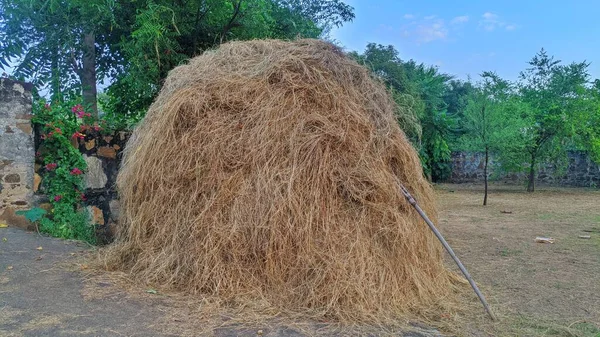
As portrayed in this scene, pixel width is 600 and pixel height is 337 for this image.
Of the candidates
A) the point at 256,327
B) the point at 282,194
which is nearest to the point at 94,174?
the point at 282,194

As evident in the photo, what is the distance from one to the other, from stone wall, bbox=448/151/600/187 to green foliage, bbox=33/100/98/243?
15.8 metres

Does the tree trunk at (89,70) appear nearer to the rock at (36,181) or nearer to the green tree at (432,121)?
the rock at (36,181)

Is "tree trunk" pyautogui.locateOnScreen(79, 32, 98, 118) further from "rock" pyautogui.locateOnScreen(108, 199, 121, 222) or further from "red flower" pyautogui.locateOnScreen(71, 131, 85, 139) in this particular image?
"rock" pyautogui.locateOnScreen(108, 199, 121, 222)

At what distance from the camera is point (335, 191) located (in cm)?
432

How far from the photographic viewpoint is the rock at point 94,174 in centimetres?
620

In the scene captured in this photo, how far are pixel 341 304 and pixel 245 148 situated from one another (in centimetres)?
169

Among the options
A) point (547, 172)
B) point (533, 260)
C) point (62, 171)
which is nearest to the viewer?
point (62, 171)

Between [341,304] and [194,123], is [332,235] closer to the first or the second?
[341,304]

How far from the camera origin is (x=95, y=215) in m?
6.27

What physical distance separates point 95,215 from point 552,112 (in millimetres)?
15222

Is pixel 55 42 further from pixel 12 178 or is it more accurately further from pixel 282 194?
pixel 282 194

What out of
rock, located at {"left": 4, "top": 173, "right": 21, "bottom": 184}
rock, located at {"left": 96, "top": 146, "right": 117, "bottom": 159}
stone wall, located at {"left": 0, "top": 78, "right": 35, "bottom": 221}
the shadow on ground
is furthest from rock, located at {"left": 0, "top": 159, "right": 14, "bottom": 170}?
the shadow on ground

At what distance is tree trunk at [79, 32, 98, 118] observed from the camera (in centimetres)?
820

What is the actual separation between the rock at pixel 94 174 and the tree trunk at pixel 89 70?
89.2 inches
